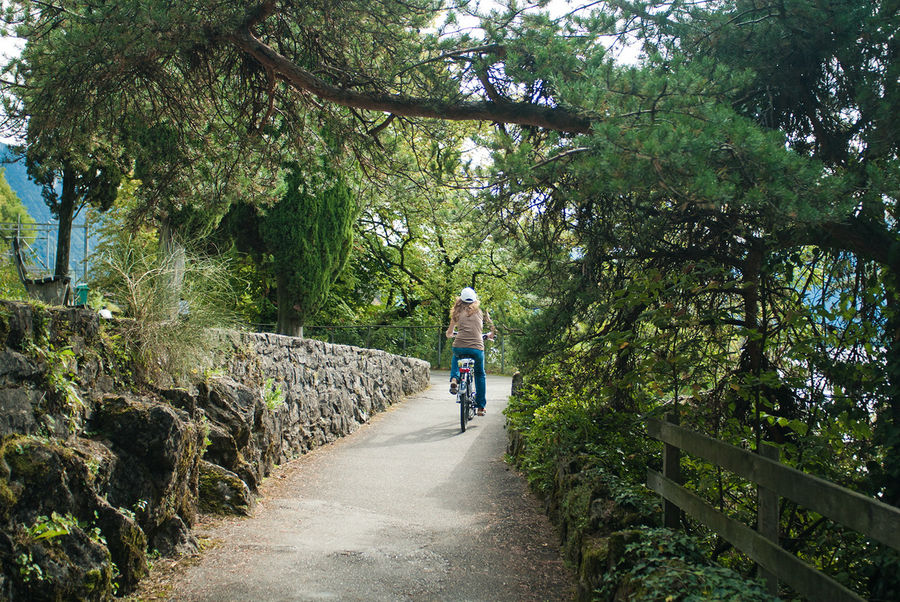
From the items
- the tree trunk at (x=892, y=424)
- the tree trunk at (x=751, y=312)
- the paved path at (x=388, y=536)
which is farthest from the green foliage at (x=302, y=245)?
the tree trunk at (x=892, y=424)

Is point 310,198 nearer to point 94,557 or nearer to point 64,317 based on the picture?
point 64,317

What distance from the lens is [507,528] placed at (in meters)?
6.41

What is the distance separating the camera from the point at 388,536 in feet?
19.5

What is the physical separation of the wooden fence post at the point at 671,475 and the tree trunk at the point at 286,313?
1313cm

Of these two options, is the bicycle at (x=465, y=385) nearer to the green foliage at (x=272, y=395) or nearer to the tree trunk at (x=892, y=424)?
the green foliage at (x=272, y=395)

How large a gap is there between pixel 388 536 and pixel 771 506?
140 inches

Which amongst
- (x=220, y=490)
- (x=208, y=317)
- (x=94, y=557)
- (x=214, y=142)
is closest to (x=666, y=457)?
(x=94, y=557)

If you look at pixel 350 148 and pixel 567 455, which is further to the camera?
pixel 350 148

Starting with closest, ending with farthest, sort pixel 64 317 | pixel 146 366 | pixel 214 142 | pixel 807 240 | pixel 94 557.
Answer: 1. pixel 94 557
2. pixel 807 240
3. pixel 64 317
4. pixel 146 366
5. pixel 214 142

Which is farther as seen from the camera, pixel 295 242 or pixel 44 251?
pixel 44 251

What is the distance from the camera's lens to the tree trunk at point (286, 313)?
1656 centimetres

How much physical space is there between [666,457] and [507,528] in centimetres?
242

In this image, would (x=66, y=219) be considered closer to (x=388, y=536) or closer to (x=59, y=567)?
(x=388, y=536)

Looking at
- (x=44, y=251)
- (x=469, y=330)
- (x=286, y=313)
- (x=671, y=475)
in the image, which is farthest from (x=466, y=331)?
(x=44, y=251)
